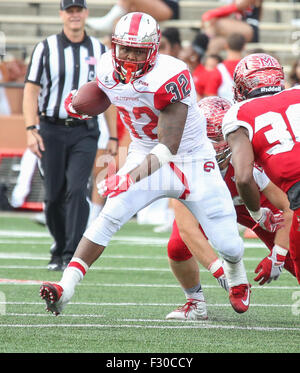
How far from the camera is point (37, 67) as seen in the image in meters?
6.20

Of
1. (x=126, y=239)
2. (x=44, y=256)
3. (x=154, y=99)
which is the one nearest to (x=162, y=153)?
(x=154, y=99)

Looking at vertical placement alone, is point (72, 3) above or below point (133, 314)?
above

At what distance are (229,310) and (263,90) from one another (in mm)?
1335

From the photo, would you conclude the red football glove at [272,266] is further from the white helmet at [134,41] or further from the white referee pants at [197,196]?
the white helmet at [134,41]

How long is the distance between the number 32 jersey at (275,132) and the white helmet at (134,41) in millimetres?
565

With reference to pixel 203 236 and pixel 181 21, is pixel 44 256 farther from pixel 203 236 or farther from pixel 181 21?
pixel 181 21

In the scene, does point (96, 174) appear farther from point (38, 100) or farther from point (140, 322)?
point (140, 322)

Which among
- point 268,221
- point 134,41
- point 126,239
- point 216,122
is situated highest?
point 134,41

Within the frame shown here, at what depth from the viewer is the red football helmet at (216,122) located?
14.8ft

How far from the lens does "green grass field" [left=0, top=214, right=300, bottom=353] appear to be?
3.55 m

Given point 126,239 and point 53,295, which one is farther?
point 126,239

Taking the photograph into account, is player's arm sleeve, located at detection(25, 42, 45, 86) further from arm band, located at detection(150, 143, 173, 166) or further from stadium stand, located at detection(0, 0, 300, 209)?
stadium stand, located at detection(0, 0, 300, 209)

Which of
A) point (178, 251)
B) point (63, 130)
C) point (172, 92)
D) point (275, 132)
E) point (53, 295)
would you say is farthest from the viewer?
point (63, 130)

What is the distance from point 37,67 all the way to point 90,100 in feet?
6.76
